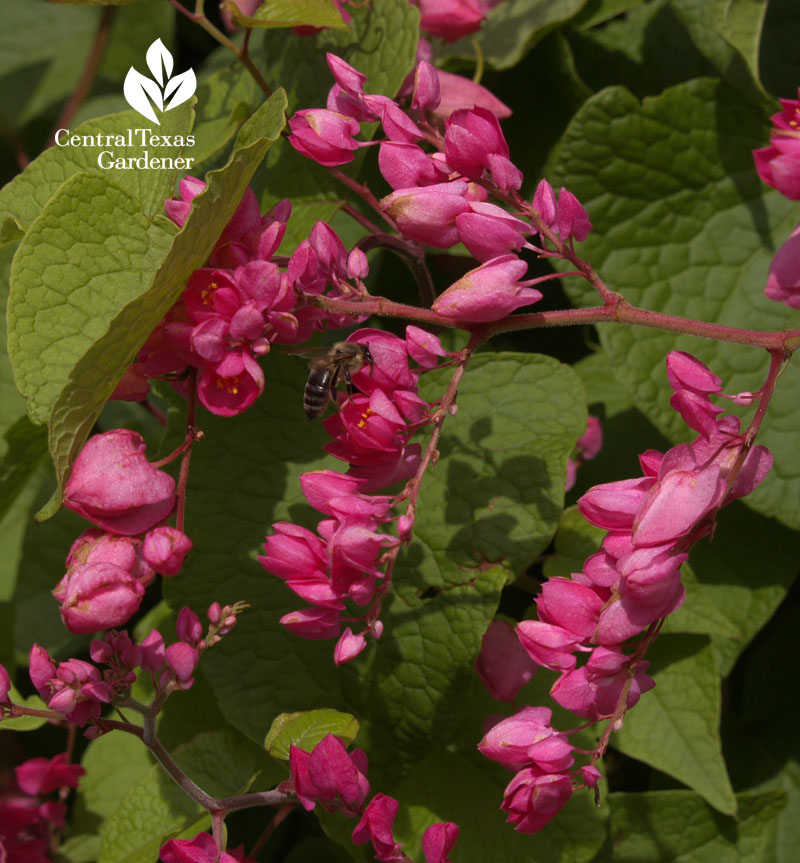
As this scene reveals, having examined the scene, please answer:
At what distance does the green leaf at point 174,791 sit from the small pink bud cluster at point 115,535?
11.9 inches

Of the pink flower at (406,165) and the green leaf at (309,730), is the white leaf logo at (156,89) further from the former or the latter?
the green leaf at (309,730)

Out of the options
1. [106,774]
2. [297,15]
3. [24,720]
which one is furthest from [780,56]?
[106,774]

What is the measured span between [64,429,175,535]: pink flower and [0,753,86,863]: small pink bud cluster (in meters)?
0.55

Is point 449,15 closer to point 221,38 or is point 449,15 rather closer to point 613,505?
point 221,38

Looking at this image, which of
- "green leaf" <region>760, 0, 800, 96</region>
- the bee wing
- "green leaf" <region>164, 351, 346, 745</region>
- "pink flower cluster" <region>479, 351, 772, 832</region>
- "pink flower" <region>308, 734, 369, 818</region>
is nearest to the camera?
"pink flower cluster" <region>479, 351, 772, 832</region>

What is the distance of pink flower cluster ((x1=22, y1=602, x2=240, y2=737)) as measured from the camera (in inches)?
32.4

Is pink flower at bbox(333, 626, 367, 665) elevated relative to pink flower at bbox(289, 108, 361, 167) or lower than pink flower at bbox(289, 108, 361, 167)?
lower

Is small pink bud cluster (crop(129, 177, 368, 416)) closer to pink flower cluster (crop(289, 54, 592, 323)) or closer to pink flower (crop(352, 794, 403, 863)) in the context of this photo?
pink flower cluster (crop(289, 54, 592, 323))

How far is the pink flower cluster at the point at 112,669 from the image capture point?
2.70 feet

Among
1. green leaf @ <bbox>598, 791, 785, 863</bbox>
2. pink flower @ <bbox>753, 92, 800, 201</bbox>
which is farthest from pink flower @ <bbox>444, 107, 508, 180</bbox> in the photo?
green leaf @ <bbox>598, 791, 785, 863</bbox>

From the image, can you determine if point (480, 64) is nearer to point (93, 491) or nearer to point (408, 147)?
point (408, 147)

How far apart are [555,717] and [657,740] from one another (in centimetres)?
12

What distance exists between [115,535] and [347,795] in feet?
1.03

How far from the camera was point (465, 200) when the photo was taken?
2.58 feet
